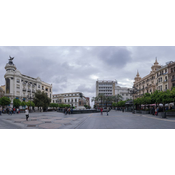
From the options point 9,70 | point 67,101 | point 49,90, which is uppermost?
point 9,70

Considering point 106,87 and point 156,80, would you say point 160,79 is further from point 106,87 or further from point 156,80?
point 106,87

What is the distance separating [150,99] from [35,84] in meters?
53.6

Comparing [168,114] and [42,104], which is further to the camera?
[42,104]

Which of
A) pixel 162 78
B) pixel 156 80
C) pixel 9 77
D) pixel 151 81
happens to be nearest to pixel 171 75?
pixel 162 78

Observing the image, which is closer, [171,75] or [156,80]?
[171,75]

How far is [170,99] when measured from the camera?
17.8 metres

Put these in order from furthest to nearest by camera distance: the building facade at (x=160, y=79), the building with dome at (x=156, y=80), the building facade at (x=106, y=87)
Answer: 1. the building facade at (x=106, y=87)
2. the building with dome at (x=156, y=80)
3. the building facade at (x=160, y=79)

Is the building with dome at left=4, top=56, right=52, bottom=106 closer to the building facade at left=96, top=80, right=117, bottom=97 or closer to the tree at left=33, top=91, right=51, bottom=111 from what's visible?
the tree at left=33, top=91, right=51, bottom=111

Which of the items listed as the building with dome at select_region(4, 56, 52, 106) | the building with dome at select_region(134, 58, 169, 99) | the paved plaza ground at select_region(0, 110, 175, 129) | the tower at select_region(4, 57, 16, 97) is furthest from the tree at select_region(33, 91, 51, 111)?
the building with dome at select_region(134, 58, 169, 99)

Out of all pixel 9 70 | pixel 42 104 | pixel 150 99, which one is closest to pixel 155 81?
pixel 150 99

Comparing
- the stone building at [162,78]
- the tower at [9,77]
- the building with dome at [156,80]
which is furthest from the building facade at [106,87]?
the tower at [9,77]

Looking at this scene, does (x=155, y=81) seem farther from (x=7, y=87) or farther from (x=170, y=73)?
(x=7, y=87)

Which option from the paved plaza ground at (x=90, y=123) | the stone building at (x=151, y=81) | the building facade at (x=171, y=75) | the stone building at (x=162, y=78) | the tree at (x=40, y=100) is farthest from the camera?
the stone building at (x=151, y=81)

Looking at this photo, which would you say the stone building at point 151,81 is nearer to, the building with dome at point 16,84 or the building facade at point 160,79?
the building facade at point 160,79
